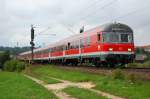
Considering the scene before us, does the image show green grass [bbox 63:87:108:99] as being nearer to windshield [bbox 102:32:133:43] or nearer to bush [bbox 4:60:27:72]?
windshield [bbox 102:32:133:43]

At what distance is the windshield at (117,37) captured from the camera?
3497cm

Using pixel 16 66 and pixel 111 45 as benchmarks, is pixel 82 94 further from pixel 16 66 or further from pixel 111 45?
pixel 16 66

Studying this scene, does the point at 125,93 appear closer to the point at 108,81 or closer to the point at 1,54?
the point at 108,81

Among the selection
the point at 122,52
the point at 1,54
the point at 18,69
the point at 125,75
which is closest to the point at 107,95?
the point at 125,75

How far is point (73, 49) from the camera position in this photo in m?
46.2

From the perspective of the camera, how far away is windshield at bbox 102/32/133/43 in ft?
115

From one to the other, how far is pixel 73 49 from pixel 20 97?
26.8 meters

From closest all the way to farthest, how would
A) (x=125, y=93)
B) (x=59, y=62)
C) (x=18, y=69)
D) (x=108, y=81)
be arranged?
1. (x=125, y=93)
2. (x=108, y=81)
3. (x=59, y=62)
4. (x=18, y=69)

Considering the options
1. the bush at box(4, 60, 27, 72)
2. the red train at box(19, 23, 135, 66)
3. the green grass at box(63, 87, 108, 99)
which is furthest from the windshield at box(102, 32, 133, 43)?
the bush at box(4, 60, 27, 72)

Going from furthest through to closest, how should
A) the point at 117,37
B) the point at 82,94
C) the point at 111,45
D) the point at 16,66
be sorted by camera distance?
the point at 16,66, the point at 117,37, the point at 111,45, the point at 82,94

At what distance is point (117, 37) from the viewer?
35.3 m

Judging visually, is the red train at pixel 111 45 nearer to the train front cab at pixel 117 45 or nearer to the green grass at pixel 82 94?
the train front cab at pixel 117 45

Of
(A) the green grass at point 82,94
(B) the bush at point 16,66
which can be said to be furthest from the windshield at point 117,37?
(B) the bush at point 16,66

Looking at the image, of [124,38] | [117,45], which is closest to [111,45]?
[117,45]
